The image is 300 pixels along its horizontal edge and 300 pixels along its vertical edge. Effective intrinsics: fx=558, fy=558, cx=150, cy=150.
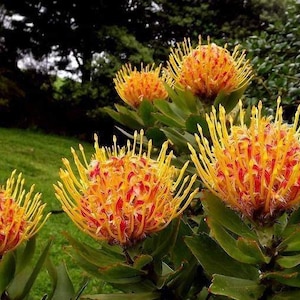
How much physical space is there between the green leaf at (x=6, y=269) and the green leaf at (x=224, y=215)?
0.42 m

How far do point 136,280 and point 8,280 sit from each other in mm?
299

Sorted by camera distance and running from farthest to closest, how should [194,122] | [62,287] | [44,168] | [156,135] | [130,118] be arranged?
[44,168]
[130,118]
[156,135]
[194,122]
[62,287]

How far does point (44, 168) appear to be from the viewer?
9898 mm

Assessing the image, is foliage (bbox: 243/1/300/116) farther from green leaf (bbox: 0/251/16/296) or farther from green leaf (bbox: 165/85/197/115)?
green leaf (bbox: 0/251/16/296)

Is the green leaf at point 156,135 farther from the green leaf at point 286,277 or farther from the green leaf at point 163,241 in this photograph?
the green leaf at point 286,277

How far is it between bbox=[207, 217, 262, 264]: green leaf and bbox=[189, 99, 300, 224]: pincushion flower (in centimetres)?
5

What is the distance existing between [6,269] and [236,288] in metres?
0.49

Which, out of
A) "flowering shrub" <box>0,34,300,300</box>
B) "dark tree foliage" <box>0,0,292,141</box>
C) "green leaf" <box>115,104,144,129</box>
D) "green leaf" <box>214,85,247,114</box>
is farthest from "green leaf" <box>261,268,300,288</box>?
"dark tree foliage" <box>0,0,292,141</box>

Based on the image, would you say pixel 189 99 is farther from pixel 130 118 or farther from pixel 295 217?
pixel 295 217

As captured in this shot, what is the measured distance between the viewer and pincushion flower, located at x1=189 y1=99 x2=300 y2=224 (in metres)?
0.90

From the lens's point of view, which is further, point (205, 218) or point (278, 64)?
point (278, 64)

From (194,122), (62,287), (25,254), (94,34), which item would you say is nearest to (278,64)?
(194,122)

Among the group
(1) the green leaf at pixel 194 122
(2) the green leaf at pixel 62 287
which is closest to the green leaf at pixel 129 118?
(1) the green leaf at pixel 194 122

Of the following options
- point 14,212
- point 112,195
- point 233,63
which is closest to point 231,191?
point 112,195
